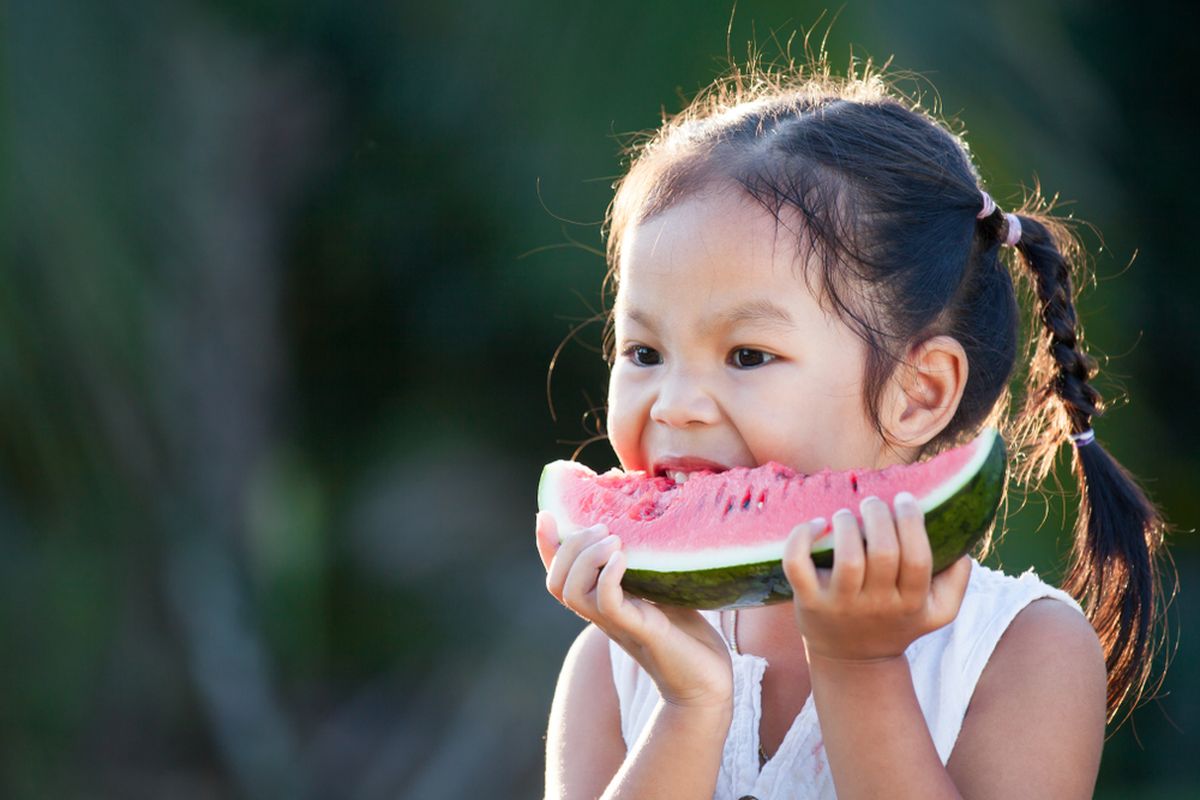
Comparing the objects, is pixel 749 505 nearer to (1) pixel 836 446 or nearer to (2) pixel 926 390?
(1) pixel 836 446

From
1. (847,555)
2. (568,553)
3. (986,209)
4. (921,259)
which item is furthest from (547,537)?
(986,209)

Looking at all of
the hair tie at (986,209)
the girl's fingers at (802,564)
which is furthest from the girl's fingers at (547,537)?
the hair tie at (986,209)

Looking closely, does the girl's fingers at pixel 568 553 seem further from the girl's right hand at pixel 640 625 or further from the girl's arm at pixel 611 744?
the girl's arm at pixel 611 744

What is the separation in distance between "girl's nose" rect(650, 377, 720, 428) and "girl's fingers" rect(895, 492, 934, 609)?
1.51ft

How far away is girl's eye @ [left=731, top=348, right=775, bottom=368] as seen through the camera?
7.02ft

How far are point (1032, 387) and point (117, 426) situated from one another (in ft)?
11.8

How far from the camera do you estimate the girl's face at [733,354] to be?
83.2 inches

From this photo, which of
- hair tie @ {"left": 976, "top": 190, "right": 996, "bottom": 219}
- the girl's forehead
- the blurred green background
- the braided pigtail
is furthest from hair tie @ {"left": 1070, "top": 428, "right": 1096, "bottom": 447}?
the blurred green background

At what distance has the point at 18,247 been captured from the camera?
484 centimetres

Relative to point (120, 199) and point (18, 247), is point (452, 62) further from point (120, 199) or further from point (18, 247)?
point (18, 247)

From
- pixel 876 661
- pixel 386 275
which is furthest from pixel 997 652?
A: pixel 386 275

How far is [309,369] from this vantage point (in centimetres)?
538

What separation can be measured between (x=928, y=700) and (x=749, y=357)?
0.66 m

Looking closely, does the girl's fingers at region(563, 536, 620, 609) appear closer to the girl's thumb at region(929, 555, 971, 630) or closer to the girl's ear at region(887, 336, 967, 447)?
the girl's thumb at region(929, 555, 971, 630)
